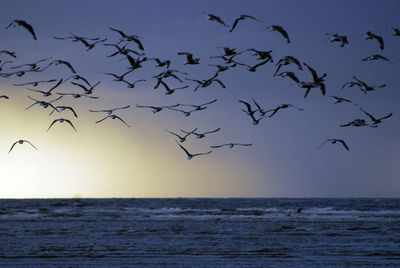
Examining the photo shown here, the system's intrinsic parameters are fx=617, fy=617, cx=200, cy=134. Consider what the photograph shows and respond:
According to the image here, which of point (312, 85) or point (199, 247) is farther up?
point (312, 85)

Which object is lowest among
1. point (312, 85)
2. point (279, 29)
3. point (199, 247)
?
point (199, 247)

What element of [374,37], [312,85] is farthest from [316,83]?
[374,37]

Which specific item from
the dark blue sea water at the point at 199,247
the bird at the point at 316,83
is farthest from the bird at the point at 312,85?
the dark blue sea water at the point at 199,247

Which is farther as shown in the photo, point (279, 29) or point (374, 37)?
point (374, 37)

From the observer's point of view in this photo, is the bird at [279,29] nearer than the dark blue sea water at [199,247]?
No

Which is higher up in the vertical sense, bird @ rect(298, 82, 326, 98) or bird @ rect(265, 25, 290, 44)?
bird @ rect(265, 25, 290, 44)

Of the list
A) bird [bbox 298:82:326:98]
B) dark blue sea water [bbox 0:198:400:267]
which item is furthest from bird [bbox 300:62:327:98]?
dark blue sea water [bbox 0:198:400:267]

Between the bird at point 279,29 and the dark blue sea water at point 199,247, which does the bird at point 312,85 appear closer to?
the bird at point 279,29

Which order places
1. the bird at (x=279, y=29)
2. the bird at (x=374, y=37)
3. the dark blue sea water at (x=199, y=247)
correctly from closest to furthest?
the dark blue sea water at (x=199, y=247)
the bird at (x=279, y=29)
the bird at (x=374, y=37)

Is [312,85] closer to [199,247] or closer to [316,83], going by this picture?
[316,83]

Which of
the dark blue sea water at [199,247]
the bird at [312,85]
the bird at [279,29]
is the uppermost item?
the bird at [279,29]

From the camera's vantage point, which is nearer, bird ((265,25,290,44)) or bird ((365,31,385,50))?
bird ((265,25,290,44))

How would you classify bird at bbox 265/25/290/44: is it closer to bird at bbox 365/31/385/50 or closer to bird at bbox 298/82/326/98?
bird at bbox 298/82/326/98

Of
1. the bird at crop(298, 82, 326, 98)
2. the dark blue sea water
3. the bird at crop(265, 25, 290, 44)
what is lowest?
the dark blue sea water
